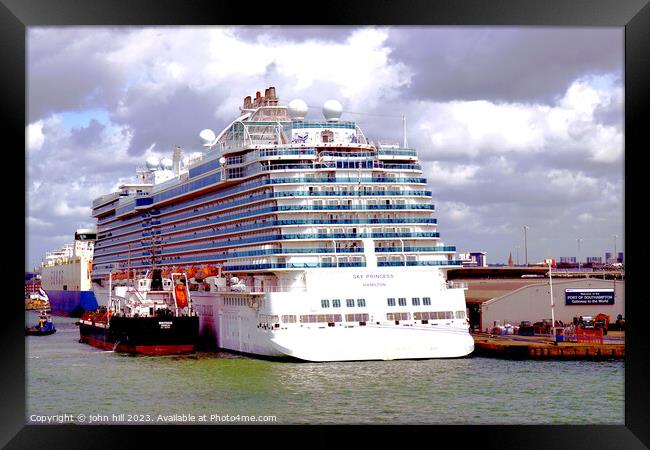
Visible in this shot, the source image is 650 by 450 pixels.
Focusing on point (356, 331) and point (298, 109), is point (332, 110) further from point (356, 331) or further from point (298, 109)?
point (356, 331)

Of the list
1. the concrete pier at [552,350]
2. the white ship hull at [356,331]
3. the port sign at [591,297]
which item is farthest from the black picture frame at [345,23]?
the port sign at [591,297]

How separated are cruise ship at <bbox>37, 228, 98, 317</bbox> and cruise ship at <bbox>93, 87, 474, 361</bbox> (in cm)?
2917

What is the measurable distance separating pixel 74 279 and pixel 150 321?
119 ft

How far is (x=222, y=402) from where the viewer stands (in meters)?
25.2

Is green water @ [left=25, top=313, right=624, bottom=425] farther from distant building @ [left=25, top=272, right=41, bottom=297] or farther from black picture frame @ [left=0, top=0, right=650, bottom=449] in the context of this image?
distant building @ [left=25, top=272, right=41, bottom=297]

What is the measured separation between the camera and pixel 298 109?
39.4m

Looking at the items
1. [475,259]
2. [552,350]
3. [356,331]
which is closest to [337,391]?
[356,331]

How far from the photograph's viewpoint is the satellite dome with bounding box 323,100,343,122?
122 feet

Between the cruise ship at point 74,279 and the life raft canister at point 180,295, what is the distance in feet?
84.5

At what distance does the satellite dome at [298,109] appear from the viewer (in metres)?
39.3

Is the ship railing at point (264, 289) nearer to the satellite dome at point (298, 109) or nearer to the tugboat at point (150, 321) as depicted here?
the tugboat at point (150, 321)

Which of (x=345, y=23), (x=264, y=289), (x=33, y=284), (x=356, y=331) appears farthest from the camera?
(x=33, y=284)

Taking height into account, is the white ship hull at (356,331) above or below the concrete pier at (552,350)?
above

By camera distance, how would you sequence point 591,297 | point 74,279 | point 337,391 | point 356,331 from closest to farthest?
point 337,391 < point 356,331 < point 591,297 < point 74,279
